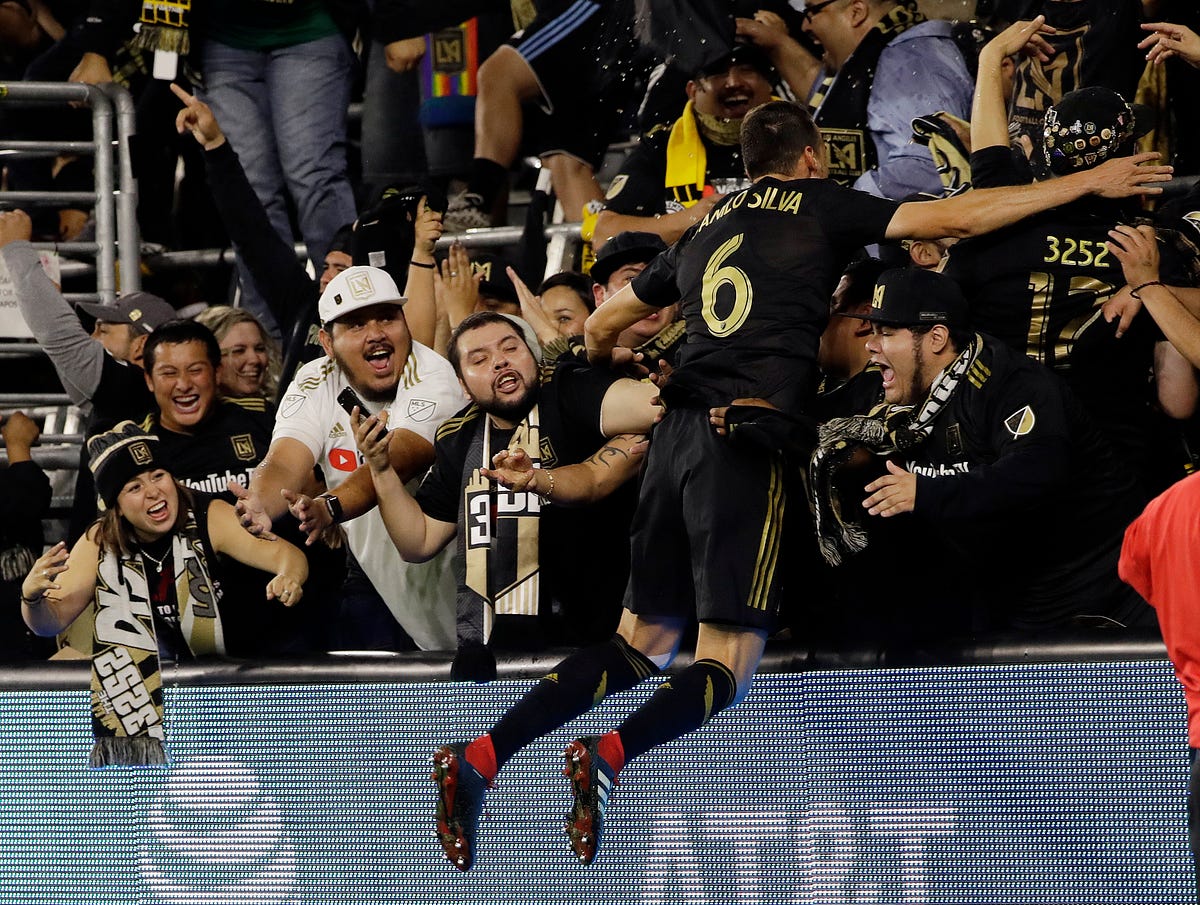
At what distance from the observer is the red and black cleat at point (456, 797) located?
4.65 meters

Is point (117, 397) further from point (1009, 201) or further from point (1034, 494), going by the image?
point (1034, 494)

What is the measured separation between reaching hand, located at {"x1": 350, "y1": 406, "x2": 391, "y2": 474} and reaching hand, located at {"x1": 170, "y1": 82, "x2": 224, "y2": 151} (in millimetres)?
2580

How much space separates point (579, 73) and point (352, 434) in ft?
8.17

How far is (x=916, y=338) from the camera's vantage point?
16.9 feet

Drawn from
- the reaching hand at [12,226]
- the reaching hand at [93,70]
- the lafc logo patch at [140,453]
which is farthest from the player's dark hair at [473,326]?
the reaching hand at [93,70]

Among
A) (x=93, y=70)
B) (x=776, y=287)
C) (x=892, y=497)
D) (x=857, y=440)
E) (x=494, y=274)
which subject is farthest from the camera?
(x=93, y=70)

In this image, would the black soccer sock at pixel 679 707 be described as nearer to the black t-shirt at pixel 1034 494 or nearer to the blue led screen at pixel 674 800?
the blue led screen at pixel 674 800

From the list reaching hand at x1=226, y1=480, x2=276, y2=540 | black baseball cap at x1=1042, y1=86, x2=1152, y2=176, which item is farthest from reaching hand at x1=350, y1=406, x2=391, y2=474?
black baseball cap at x1=1042, y1=86, x2=1152, y2=176

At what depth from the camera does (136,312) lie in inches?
300

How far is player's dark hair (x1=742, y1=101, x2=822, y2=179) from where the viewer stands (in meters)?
5.28

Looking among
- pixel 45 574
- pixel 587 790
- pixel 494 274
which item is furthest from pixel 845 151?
pixel 45 574

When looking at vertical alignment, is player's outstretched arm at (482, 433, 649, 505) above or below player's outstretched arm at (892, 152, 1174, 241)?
below

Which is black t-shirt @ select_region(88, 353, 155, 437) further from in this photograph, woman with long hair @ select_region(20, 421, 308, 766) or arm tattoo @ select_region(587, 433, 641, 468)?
arm tattoo @ select_region(587, 433, 641, 468)

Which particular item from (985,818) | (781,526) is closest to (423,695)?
(781,526)
